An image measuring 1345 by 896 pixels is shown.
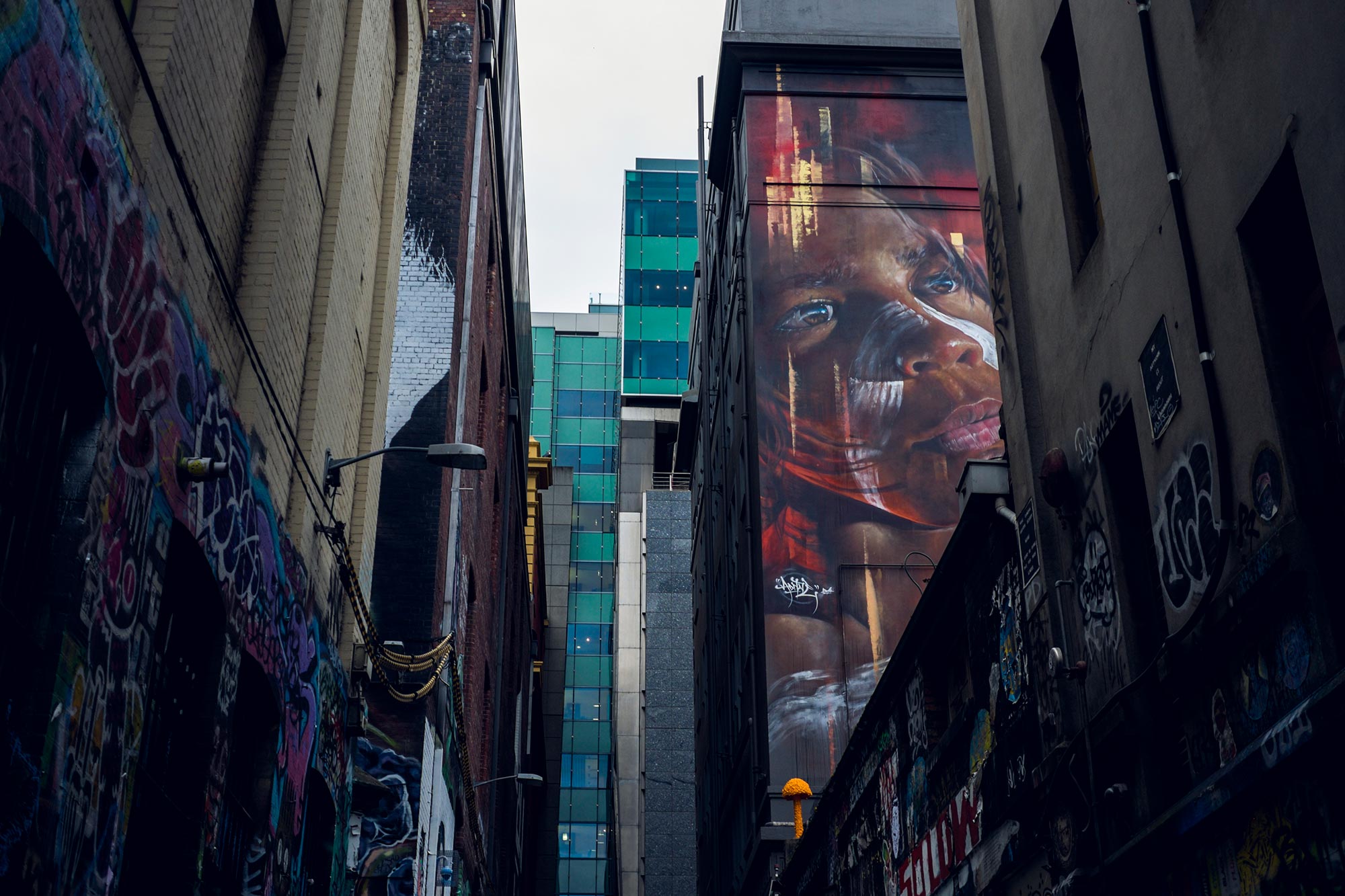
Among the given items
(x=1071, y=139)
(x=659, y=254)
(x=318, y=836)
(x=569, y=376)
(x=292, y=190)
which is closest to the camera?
(x=1071, y=139)

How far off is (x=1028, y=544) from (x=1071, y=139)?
12.3ft

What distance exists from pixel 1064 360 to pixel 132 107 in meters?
7.86

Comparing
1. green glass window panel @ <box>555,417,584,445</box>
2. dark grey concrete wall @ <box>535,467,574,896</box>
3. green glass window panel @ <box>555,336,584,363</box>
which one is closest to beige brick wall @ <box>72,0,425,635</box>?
dark grey concrete wall @ <box>535,467,574,896</box>

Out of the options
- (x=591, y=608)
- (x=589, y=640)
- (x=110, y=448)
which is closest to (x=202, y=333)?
(x=110, y=448)

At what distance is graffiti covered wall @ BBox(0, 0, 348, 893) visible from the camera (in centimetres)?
679

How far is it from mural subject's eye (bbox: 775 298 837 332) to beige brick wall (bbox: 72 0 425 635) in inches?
571

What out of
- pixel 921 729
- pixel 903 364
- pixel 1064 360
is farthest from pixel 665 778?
pixel 1064 360

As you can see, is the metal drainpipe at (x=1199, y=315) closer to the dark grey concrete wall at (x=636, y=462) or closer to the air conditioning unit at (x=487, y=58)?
the air conditioning unit at (x=487, y=58)

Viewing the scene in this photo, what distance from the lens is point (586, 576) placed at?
87062 millimetres

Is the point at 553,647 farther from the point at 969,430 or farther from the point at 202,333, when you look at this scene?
the point at 202,333

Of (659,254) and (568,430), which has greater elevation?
(659,254)

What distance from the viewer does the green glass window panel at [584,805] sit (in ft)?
254

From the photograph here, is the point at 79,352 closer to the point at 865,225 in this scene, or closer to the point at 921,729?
the point at 921,729

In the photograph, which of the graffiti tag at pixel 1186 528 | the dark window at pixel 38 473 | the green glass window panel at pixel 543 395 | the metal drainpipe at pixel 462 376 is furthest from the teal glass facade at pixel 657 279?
the dark window at pixel 38 473
